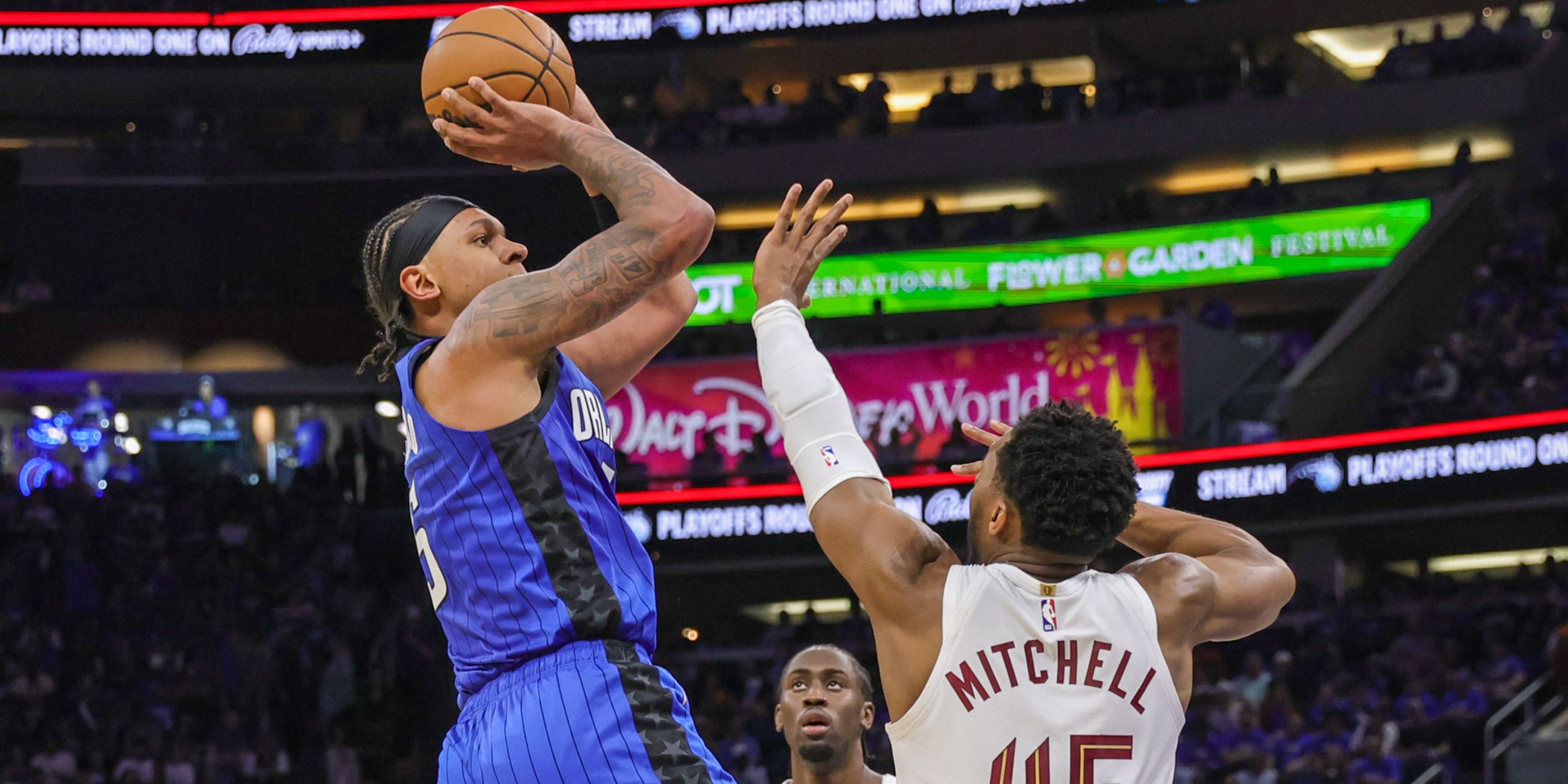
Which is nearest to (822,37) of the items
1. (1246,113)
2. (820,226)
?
(1246,113)

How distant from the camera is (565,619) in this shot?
355 centimetres

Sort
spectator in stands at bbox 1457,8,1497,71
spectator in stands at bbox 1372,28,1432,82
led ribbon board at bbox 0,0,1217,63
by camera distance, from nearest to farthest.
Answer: spectator in stands at bbox 1457,8,1497,71
spectator in stands at bbox 1372,28,1432,82
led ribbon board at bbox 0,0,1217,63

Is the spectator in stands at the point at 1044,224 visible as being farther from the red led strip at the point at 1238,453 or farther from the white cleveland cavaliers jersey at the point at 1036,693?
the white cleveland cavaliers jersey at the point at 1036,693

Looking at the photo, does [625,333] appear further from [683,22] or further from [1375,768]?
[683,22]

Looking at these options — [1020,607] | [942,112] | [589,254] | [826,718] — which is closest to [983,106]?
[942,112]

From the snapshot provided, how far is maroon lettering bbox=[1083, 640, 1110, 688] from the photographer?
3.31 metres

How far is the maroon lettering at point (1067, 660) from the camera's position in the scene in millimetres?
3314

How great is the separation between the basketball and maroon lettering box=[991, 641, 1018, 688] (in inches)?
66.2

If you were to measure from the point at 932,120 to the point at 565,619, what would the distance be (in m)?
24.5

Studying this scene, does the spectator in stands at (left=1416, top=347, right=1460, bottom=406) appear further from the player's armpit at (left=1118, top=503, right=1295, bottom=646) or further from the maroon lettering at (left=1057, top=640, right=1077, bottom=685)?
the maroon lettering at (left=1057, top=640, right=1077, bottom=685)

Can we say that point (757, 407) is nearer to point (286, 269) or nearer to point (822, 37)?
point (822, 37)

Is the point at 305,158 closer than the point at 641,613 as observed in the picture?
No

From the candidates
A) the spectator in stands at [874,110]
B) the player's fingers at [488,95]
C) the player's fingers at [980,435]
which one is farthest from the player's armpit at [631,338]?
the spectator in stands at [874,110]

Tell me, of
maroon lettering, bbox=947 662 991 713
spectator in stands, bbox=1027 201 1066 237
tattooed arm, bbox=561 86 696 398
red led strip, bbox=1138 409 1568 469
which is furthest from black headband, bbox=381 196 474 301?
spectator in stands, bbox=1027 201 1066 237
